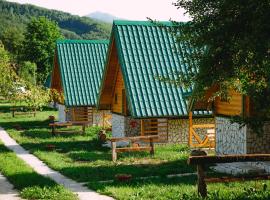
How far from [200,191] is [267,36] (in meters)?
4.35

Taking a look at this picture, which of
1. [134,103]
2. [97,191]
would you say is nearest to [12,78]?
[97,191]

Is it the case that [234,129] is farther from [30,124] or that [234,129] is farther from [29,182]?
[30,124]

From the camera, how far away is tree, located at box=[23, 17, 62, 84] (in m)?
65.2

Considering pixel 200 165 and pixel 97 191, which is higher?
pixel 200 165

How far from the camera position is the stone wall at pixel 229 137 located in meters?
18.1

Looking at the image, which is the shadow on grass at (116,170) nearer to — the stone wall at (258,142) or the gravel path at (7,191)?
the gravel path at (7,191)

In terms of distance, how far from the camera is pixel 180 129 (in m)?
24.1

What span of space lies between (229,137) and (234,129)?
0.54 meters

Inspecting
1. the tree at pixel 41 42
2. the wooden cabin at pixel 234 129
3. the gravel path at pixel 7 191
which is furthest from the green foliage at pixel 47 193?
the tree at pixel 41 42

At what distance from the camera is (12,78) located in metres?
16.8

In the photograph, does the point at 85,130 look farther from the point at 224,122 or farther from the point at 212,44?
the point at 212,44

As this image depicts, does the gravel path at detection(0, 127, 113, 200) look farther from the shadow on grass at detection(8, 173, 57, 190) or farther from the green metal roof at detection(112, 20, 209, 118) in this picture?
the green metal roof at detection(112, 20, 209, 118)

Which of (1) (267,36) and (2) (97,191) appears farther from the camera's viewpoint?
(2) (97,191)

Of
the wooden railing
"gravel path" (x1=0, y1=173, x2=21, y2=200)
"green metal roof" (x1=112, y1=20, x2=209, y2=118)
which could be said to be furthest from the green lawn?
"gravel path" (x1=0, y1=173, x2=21, y2=200)
